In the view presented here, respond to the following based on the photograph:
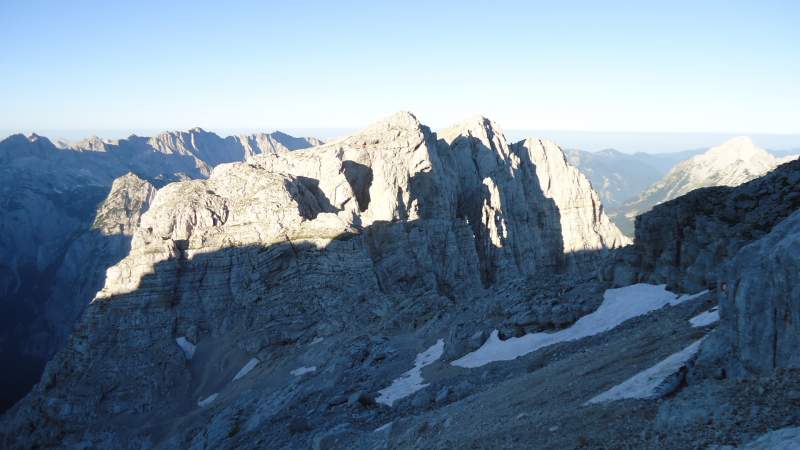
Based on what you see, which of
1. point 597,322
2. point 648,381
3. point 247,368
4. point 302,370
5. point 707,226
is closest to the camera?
point 648,381

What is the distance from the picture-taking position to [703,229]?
126ft

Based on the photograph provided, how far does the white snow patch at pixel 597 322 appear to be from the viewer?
127ft

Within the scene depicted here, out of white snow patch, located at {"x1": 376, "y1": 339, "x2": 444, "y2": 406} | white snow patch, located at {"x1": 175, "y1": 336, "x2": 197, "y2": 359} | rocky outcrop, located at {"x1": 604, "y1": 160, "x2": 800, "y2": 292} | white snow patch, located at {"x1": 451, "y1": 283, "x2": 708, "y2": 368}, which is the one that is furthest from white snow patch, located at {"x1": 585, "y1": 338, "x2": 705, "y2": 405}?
white snow patch, located at {"x1": 175, "y1": 336, "x2": 197, "y2": 359}

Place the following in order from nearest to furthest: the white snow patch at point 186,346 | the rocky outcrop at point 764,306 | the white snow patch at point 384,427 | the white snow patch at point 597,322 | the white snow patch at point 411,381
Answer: the rocky outcrop at point 764,306 → the white snow patch at point 384,427 → the white snow patch at point 597,322 → the white snow patch at point 411,381 → the white snow patch at point 186,346

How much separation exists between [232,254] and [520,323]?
52907 millimetres

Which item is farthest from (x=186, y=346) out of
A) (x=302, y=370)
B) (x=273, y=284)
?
(x=302, y=370)

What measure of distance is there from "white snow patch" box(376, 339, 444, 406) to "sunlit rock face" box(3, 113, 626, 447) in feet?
8.78

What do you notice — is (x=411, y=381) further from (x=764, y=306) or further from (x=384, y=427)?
(x=764, y=306)

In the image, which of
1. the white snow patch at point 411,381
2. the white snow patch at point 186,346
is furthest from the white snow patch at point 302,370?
the white snow patch at point 186,346

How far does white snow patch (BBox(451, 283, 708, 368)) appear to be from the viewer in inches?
1521

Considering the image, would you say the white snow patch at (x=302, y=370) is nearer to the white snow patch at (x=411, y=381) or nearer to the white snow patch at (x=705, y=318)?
the white snow patch at (x=411, y=381)

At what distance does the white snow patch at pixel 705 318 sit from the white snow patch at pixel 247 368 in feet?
178

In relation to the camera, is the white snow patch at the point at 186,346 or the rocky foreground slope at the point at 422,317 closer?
the rocky foreground slope at the point at 422,317

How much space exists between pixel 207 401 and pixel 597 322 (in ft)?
157
